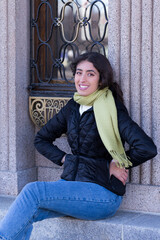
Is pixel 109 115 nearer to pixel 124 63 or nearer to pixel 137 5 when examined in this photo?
pixel 124 63

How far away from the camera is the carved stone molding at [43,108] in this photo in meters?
4.50

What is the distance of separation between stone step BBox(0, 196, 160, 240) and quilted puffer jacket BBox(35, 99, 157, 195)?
279mm

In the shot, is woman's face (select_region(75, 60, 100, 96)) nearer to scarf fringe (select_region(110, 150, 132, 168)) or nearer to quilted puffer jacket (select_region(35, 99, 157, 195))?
quilted puffer jacket (select_region(35, 99, 157, 195))

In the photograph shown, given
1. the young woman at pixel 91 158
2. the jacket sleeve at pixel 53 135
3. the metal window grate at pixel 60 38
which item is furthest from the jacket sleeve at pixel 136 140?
the metal window grate at pixel 60 38

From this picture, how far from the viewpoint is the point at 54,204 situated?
3.49 m

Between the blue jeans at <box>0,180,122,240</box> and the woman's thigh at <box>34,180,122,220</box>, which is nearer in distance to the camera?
the blue jeans at <box>0,180,122,240</box>

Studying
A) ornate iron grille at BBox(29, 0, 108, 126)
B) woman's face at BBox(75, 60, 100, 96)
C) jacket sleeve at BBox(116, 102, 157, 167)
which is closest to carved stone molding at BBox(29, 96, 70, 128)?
ornate iron grille at BBox(29, 0, 108, 126)

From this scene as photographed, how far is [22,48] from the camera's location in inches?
180

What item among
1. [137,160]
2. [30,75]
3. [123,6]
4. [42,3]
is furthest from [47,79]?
[137,160]

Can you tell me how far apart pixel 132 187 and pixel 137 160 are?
20.7 inches

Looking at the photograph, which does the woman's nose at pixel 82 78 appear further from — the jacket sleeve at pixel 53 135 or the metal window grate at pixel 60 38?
the metal window grate at pixel 60 38

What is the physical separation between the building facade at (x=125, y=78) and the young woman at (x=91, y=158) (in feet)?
0.73

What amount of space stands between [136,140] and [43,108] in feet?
4.45

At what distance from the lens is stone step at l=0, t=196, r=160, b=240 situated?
3.64 metres
